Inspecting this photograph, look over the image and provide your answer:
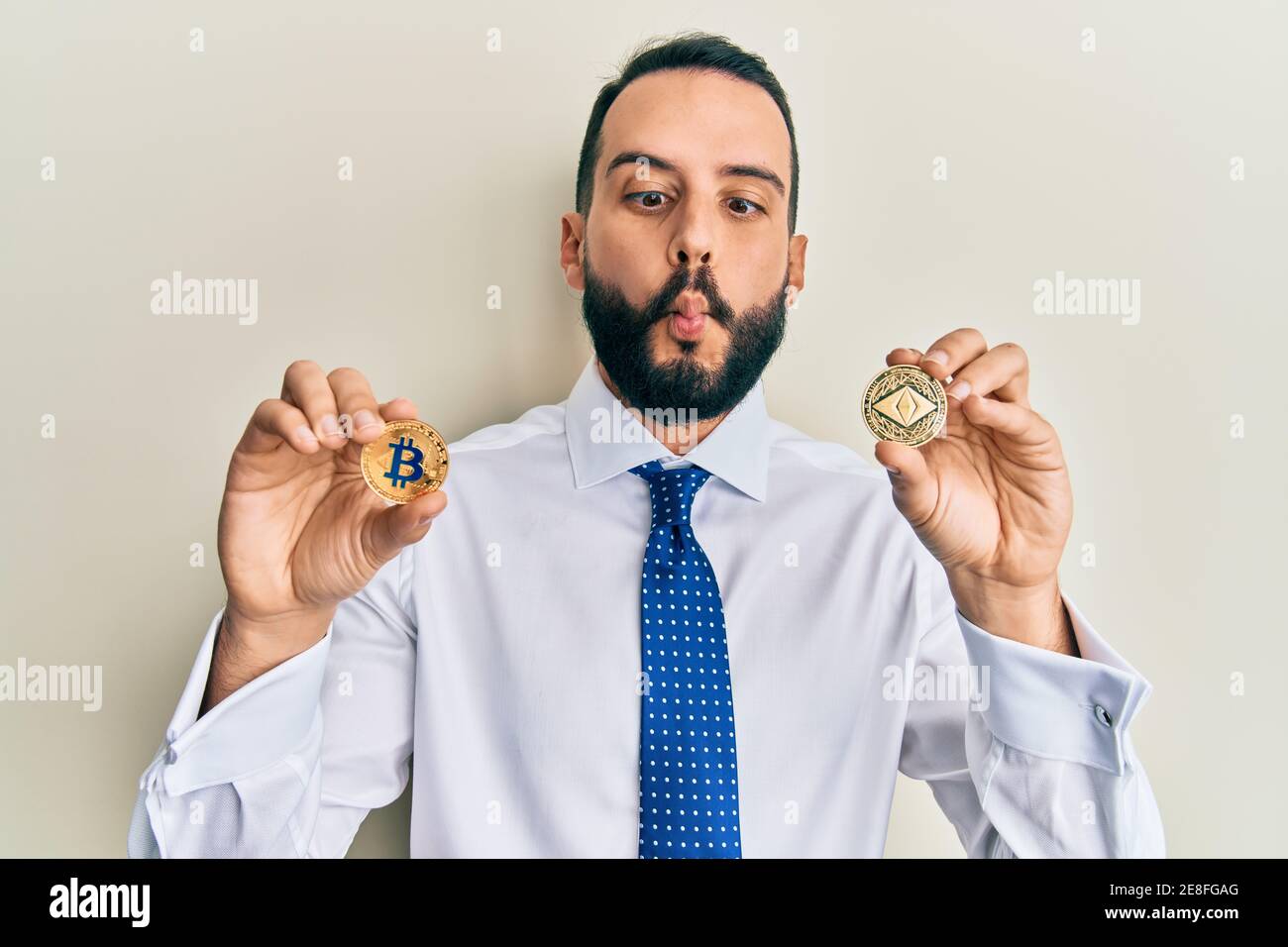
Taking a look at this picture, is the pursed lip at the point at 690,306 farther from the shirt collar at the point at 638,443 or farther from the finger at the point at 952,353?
the finger at the point at 952,353

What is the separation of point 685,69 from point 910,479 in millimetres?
895

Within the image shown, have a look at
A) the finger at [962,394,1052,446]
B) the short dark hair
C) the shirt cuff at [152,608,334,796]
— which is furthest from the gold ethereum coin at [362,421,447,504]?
the finger at [962,394,1052,446]

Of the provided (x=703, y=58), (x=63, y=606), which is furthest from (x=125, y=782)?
(x=703, y=58)

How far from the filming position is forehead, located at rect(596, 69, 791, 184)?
5.90 ft

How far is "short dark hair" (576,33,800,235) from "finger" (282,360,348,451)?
723 mm

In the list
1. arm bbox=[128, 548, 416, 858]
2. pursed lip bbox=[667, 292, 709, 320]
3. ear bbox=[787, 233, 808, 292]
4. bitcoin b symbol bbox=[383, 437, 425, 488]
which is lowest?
arm bbox=[128, 548, 416, 858]

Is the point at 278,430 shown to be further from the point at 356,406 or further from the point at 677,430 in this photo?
the point at 677,430

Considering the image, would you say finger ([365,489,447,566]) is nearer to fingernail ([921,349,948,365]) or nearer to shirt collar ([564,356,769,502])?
shirt collar ([564,356,769,502])

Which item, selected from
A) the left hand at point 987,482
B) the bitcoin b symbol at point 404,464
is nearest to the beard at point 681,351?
the left hand at point 987,482

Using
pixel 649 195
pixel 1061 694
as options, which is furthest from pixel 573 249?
pixel 1061 694

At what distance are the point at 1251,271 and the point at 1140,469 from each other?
47 centimetres

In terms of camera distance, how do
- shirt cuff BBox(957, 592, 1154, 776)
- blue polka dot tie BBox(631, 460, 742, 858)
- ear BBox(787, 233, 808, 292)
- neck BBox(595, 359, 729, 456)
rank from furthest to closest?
ear BBox(787, 233, 808, 292) < neck BBox(595, 359, 729, 456) < blue polka dot tie BBox(631, 460, 742, 858) < shirt cuff BBox(957, 592, 1154, 776)

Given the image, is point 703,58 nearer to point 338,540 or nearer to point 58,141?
point 338,540

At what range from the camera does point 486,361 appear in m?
2.14
